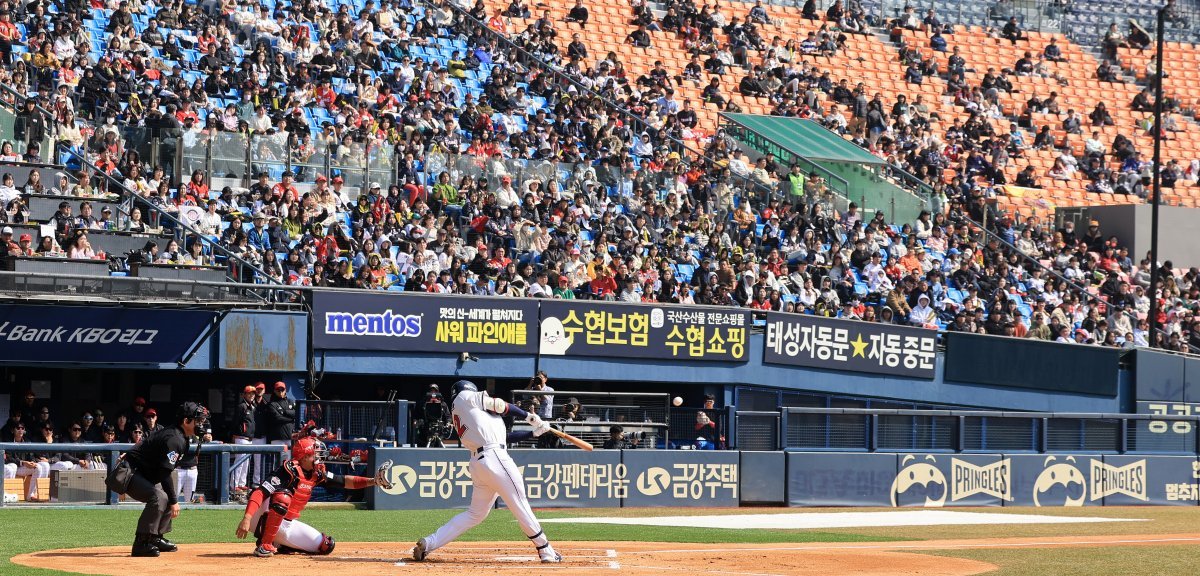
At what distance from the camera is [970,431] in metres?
24.5

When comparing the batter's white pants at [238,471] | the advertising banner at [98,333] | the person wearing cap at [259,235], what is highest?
the person wearing cap at [259,235]

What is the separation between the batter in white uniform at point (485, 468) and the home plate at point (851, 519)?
5.81 m

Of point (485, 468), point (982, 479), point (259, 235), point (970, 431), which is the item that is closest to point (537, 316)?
point (259, 235)

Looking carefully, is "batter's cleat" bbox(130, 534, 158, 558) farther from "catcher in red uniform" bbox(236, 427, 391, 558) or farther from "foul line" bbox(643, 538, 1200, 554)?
"foul line" bbox(643, 538, 1200, 554)

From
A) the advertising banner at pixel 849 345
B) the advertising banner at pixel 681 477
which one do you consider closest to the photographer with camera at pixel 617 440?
the advertising banner at pixel 681 477

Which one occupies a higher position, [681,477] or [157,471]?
[157,471]

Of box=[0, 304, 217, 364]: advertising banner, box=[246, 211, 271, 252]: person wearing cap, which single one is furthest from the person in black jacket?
box=[246, 211, 271, 252]: person wearing cap

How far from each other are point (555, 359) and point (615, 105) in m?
8.47

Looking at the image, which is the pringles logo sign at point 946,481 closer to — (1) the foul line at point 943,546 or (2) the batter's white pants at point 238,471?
(1) the foul line at point 943,546

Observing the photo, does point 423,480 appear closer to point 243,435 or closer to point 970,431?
point 243,435

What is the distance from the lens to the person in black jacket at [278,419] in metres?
21.2

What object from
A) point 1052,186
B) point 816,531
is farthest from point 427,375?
point 1052,186

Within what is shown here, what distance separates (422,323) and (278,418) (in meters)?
4.49

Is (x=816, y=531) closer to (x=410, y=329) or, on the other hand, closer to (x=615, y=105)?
(x=410, y=329)
